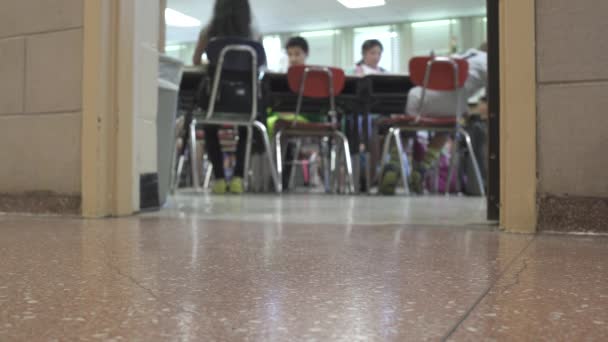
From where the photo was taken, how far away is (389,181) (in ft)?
10.2

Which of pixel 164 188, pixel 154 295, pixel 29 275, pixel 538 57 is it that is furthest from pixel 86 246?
pixel 164 188

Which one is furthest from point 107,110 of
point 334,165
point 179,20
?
point 179,20

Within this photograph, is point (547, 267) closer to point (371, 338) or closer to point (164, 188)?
point (371, 338)

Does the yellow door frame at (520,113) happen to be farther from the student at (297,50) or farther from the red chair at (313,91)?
the student at (297,50)

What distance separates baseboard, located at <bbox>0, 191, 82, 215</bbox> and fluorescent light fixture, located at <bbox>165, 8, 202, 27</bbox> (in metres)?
7.19

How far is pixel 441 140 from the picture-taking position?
3.39 meters

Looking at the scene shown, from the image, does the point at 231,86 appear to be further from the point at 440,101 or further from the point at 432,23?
the point at 432,23

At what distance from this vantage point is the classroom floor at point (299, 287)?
14.4 inches

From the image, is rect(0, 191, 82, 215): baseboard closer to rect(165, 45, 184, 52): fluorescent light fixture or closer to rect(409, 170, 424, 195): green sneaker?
rect(409, 170, 424, 195): green sneaker

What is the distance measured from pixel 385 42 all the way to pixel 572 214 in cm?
788

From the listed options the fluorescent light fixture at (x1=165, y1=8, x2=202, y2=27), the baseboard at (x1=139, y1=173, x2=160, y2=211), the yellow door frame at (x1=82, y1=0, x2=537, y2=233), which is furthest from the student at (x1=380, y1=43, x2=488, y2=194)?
the fluorescent light fixture at (x1=165, y1=8, x2=202, y2=27)

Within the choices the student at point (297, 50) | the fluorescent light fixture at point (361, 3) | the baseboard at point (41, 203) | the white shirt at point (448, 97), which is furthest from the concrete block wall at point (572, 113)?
the fluorescent light fixture at point (361, 3)

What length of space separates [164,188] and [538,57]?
119 cm

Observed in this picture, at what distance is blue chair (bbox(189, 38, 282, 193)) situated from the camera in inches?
115
